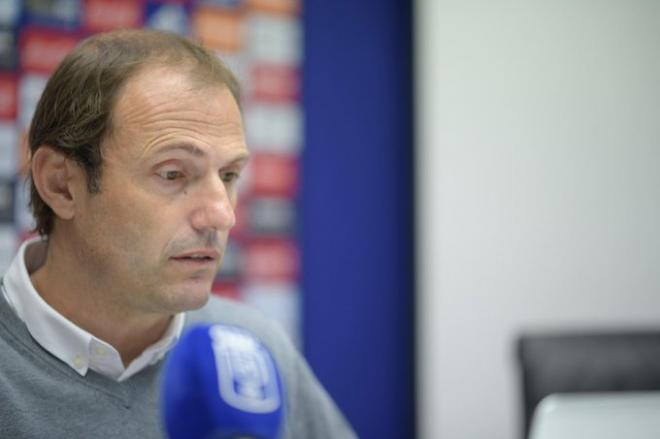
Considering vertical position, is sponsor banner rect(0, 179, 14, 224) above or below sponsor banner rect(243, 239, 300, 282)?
above

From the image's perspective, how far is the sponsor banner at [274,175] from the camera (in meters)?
2.25

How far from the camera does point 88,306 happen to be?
3.59ft

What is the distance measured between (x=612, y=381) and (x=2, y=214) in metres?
1.74

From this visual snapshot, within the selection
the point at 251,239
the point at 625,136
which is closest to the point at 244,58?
the point at 251,239

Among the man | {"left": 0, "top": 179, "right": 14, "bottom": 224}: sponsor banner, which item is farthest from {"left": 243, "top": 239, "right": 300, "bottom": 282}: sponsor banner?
the man

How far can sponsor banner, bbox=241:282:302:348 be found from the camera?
2.26 meters

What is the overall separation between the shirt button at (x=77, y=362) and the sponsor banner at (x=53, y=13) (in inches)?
50.8

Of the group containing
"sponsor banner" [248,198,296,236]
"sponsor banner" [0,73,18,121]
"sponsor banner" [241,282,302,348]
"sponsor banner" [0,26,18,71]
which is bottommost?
"sponsor banner" [241,282,302,348]

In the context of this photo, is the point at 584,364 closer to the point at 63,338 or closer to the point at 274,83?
the point at 63,338

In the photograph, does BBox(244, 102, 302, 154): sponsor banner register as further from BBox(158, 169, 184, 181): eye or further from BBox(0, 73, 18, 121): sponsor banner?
BBox(158, 169, 184, 181): eye

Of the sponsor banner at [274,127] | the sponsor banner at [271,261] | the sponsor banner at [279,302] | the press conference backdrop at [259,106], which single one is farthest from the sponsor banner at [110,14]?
the sponsor banner at [279,302]

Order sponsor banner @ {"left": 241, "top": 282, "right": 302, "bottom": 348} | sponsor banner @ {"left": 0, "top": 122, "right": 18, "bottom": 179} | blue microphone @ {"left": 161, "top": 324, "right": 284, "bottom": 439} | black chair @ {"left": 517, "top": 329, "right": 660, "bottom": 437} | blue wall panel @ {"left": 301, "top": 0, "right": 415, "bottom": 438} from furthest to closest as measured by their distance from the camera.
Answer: blue wall panel @ {"left": 301, "top": 0, "right": 415, "bottom": 438}, sponsor banner @ {"left": 241, "top": 282, "right": 302, "bottom": 348}, sponsor banner @ {"left": 0, "top": 122, "right": 18, "bottom": 179}, black chair @ {"left": 517, "top": 329, "right": 660, "bottom": 437}, blue microphone @ {"left": 161, "top": 324, "right": 284, "bottom": 439}

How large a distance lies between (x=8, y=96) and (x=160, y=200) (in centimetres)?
114

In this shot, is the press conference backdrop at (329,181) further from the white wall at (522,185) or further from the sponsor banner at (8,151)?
the sponsor banner at (8,151)
